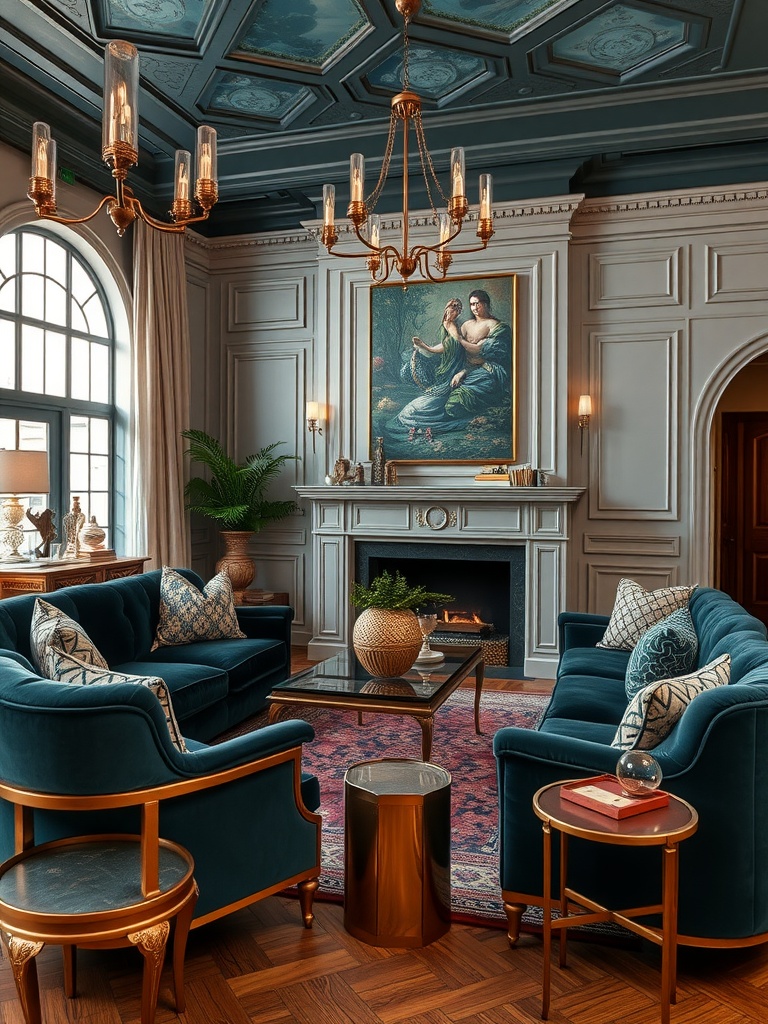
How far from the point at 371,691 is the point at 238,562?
3370mm

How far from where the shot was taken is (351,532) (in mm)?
6375

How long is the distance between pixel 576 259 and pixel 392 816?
488cm

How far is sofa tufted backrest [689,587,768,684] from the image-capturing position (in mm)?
A: 2494

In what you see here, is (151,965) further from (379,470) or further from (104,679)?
(379,470)

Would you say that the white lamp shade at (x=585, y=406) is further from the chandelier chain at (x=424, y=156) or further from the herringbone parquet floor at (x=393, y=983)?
the herringbone parquet floor at (x=393, y=983)

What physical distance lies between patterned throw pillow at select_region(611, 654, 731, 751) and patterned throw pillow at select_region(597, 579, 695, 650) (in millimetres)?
1859

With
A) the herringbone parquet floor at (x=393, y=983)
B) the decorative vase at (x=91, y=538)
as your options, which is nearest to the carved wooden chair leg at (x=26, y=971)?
the herringbone parquet floor at (x=393, y=983)

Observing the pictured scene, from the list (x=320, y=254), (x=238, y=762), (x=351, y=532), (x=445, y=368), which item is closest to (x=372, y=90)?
(x=320, y=254)

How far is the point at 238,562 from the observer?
664 cm

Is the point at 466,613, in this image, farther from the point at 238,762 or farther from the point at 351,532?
the point at 238,762

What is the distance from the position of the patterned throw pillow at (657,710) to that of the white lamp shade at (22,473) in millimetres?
3669

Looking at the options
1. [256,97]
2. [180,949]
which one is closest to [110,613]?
[180,949]

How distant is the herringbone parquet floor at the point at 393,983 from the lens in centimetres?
204

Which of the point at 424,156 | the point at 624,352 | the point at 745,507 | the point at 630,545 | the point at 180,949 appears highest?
the point at 424,156
